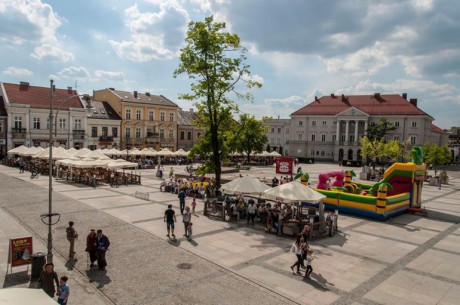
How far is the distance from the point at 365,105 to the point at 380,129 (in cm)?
986

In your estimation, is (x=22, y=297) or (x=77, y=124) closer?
(x=22, y=297)

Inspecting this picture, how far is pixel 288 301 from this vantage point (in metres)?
9.51

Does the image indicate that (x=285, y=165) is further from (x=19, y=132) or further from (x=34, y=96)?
(x=34, y=96)

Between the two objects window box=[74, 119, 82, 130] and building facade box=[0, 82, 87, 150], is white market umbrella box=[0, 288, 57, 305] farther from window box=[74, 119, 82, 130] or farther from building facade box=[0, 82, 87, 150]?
window box=[74, 119, 82, 130]

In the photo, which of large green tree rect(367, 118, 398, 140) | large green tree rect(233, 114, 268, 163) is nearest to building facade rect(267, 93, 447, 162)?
large green tree rect(367, 118, 398, 140)

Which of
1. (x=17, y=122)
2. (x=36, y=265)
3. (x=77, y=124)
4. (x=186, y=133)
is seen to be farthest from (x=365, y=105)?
(x=36, y=265)

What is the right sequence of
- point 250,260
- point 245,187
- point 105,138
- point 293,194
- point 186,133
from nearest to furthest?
1. point 250,260
2. point 293,194
3. point 245,187
4. point 105,138
5. point 186,133

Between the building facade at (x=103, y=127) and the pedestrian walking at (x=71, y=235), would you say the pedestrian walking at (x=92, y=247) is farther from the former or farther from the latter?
the building facade at (x=103, y=127)

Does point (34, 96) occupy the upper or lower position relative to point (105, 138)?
upper

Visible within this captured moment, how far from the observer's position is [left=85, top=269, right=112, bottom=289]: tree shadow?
10370 millimetres

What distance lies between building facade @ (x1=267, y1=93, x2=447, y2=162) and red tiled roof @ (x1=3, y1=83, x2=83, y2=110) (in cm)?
5040

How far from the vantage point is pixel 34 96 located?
2141 inches

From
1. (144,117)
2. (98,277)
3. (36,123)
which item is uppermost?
Answer: (144,117)

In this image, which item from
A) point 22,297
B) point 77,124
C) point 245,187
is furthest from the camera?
point 77,124
